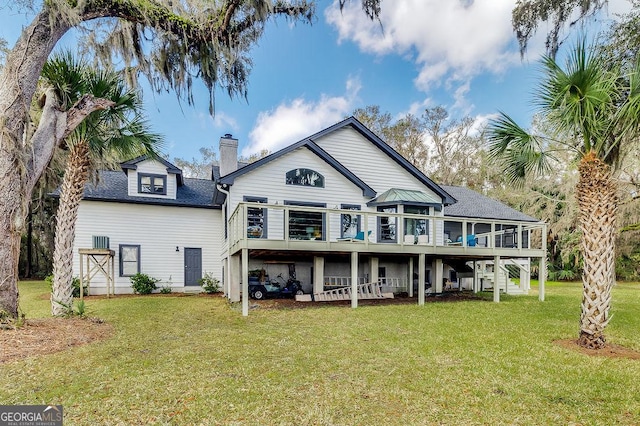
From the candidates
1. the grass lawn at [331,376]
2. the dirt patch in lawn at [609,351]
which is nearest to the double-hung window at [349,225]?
the grass lawn at [331,376]

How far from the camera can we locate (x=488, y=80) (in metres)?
22.5

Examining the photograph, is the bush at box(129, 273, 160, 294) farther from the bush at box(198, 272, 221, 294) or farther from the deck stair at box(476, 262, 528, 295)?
the deck stair at box(476, 262, 528, 295)

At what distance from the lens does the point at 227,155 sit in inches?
588

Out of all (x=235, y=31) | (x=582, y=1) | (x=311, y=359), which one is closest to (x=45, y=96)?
(x=235, y=31)

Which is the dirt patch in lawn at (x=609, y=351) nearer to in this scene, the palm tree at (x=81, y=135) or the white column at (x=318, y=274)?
the white column at (x=318, y=274)

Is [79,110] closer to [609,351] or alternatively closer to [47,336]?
[47,336]

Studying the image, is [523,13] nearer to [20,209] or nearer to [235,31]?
[235,31]

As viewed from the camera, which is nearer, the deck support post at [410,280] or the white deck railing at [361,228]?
the white deck railing at [361,228]

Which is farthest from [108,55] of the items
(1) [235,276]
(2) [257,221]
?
(1) [235,276]

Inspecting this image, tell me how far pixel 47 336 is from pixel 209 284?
30.7ft

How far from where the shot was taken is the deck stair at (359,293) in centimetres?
1236

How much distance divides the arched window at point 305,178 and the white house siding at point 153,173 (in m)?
6.11

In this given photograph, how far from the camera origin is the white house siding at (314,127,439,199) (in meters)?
14.7

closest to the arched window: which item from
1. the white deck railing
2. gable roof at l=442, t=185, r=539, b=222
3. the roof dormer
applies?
the white deck railing
